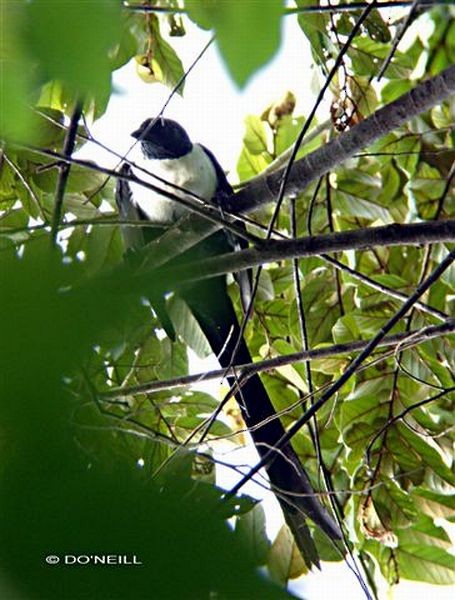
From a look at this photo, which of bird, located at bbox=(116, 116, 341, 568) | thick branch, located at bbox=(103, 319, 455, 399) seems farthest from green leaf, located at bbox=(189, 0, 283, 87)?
bird, located at bbox=(116, 116, 341, 568)

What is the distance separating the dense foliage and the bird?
65 mm

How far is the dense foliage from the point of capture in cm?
39

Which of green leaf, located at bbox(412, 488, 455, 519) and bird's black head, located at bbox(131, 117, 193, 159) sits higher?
bird's black head, located at bbox(131, 117, 193, 159)

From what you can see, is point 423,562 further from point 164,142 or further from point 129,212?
point 164,142

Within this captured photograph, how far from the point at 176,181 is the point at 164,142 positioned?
22cm

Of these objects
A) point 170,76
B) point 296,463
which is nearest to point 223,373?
point 296,463

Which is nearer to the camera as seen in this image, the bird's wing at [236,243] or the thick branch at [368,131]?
the thick branch at [368,131]

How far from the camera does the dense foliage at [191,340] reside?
385 mm

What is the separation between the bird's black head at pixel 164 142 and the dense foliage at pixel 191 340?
36 centimetres

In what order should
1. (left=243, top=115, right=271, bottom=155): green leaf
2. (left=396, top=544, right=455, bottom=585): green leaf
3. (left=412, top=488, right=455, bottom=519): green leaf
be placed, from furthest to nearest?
1. (left=243, top=115, right=271, bottom=155): green leaf
2. (left=412, top=488, right=455, bottom=519): green leaf
3. (left=396, top=544, right=455, bottom=585): green leaf

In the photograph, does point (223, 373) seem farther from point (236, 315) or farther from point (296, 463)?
point (236, 315)

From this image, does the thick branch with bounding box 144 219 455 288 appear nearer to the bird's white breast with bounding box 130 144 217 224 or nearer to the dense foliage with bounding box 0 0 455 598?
the dense foliage with bounding box 0 0 455 598

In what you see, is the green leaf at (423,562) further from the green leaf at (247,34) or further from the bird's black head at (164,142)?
the green leaf at (247,34)

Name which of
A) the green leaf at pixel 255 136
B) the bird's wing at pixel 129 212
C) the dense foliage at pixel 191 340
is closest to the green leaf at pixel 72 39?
the dense foliage at pixel 191 340
